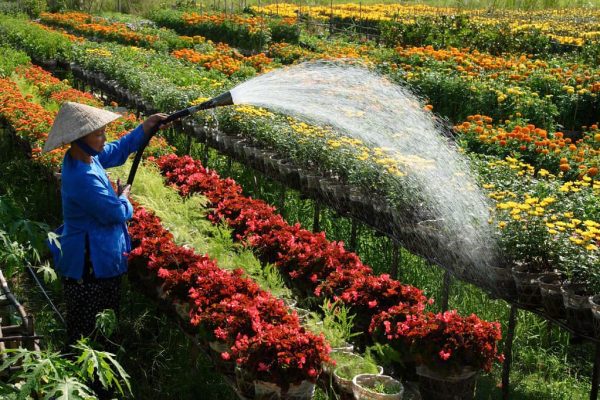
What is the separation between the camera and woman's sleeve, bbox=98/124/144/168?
14.6 feet

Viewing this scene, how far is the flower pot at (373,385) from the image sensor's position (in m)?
3.35

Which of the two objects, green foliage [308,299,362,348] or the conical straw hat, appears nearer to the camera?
green foliage [308,299,362,348]

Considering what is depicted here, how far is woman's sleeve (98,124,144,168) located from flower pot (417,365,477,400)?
6.73 ft

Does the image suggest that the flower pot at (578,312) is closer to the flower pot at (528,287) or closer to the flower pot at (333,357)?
the flower pot at (528,287)

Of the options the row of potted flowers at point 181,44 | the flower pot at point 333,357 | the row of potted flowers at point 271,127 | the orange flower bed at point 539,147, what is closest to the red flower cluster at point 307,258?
the flower pot at point 333,357

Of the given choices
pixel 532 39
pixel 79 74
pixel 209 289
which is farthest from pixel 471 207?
pixel 532 39

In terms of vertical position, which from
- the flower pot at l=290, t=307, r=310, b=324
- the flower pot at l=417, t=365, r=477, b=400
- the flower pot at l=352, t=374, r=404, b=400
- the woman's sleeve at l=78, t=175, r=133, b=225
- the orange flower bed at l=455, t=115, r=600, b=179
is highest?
the woman's sleeve at l=78, t=175, r=133, b=225

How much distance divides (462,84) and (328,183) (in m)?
4.88

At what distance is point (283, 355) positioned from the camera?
327 cm

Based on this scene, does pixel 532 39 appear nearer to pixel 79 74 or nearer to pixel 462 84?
pixel 462 84

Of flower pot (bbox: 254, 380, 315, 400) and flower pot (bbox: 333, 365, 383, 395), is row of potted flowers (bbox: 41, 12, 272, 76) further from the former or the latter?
flower pot (bbox: 254, 380, 315, 400)

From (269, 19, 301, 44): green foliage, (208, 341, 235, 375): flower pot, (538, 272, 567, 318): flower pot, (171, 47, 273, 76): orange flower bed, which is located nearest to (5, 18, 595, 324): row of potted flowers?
(538, 272, 567, 318): flower pot

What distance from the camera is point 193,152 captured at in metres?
9.04

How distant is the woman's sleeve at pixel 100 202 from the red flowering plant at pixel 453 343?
1.62 metres
